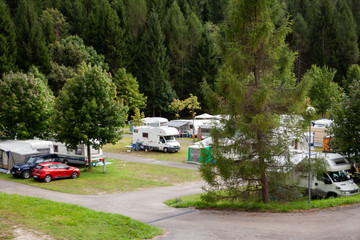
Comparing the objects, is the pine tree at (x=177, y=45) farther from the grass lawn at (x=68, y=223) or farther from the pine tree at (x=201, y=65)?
the grass lawn at (x=68, y=223)

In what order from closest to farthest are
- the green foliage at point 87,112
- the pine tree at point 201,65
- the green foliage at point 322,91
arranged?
1. the green foliage at point 87,112
2. the green foliage at point 322,91
3. the pine tree at point 201,65

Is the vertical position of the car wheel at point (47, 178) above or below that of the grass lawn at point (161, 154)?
below

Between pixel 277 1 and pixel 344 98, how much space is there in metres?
9.60

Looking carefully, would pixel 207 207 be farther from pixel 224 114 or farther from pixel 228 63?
pixel 228 63

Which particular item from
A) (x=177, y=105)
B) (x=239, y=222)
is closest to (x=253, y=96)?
(x=239, y=222)

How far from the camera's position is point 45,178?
22.6 metres

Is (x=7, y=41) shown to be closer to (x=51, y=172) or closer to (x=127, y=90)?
(x=127, y=90)

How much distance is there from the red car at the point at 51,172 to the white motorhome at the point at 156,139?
1343 centimetres

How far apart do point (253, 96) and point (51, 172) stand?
51.6 ft

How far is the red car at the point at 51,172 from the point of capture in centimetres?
2259

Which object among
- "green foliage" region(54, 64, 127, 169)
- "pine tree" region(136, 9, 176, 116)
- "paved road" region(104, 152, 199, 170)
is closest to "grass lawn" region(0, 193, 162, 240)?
"green foliage" region(54, 64, 127, 169)

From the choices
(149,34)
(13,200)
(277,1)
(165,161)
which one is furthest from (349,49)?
(13,200)

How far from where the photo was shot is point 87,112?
80.4 feet

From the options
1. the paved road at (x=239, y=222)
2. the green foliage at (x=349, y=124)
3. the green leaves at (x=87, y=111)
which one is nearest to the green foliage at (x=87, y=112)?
the green leaves at (x=87, y=111)
